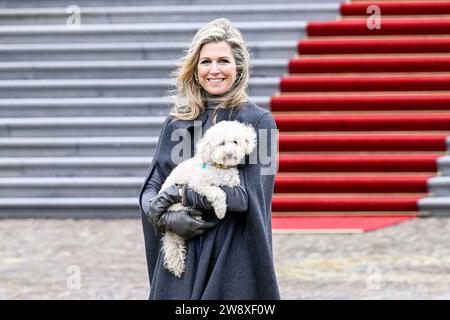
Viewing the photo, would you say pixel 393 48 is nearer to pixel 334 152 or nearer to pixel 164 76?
pixel 334 152

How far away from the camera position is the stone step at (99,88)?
12633 mm

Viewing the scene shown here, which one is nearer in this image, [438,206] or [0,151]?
[438,206]

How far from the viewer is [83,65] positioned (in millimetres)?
13164

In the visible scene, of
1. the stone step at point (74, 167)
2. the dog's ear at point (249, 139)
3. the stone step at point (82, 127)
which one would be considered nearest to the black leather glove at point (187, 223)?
the dog's ear at point (249, 139)

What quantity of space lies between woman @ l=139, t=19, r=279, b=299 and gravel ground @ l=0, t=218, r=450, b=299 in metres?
3.59

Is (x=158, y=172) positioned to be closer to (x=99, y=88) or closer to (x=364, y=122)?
(x=364, y=122)

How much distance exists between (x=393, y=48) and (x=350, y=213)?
2.81m

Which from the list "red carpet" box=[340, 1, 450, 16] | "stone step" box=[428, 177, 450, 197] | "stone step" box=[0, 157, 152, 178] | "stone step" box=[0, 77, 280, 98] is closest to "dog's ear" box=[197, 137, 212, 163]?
"stone step" box=[428, 177, 450, 197]

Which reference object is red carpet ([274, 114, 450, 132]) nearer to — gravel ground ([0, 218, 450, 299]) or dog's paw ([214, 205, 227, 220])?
gravel ground ([0, 218, 450, 299])

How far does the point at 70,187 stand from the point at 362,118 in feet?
10.7

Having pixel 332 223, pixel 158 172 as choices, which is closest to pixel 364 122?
pixel 332 223

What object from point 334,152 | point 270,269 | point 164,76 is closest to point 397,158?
point 334,152

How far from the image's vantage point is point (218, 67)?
14.5 ft
